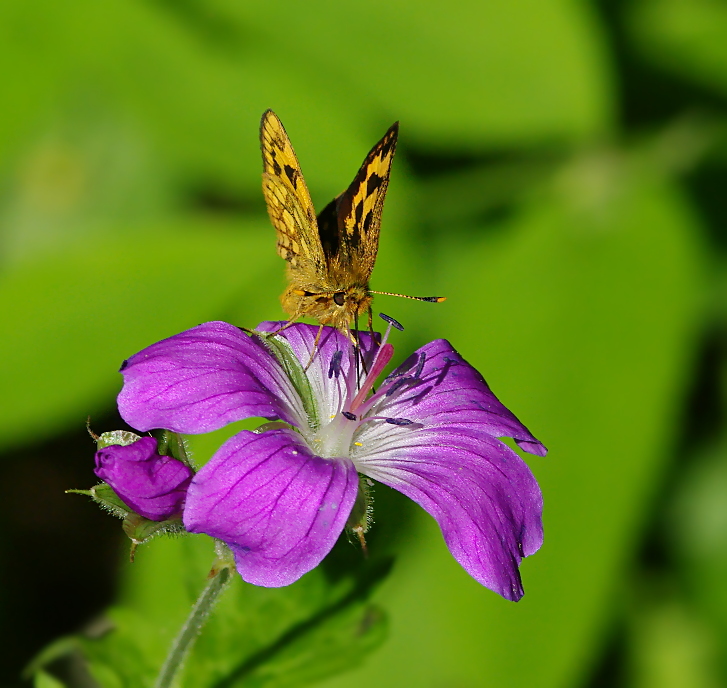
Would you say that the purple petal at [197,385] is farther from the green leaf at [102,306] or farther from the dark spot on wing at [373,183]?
the green leaf at [102,306]

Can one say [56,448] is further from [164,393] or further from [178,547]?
[164,393]

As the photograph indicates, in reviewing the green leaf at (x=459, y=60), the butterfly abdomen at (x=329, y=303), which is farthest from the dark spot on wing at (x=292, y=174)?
the green leaf at (x=459, y=60)

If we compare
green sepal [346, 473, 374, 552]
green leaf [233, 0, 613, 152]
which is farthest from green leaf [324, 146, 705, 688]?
green sepal [346, 473, 374, 552]

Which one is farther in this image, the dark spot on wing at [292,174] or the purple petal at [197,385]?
the dark spot on wing at [292,174]

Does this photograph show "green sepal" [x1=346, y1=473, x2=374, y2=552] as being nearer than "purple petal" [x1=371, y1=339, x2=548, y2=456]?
Yes

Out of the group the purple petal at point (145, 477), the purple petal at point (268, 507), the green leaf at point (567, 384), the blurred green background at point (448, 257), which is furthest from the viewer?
the blurred green background at point (448, 257)

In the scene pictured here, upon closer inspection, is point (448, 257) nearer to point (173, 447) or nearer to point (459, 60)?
point (459, 60)

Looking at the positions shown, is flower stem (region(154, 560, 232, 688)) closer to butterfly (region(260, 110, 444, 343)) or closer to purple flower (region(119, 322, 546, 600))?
purple flower (region(119, 322, 546, 600))

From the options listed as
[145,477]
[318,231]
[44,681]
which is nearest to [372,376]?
[318,231]
